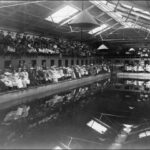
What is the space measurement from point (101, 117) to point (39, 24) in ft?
24.7

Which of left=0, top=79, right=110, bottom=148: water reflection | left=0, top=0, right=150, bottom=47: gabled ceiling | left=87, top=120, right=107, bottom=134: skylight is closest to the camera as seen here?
left=0, top=79, right=110, bottom=148: water reflection

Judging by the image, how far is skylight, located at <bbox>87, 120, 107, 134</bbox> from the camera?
521 cm

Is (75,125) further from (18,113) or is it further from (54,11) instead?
(54,11)

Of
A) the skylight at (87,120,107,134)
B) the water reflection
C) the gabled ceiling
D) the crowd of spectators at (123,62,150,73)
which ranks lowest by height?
the skylight at (87,120,107,134)

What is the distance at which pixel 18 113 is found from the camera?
6641 millimetres

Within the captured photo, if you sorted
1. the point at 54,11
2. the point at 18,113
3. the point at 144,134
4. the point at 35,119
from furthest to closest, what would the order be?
the point at 54,11, the point at 18,113, the point at 35,119, the point at 144,134

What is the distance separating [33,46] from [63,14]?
227 centimetres

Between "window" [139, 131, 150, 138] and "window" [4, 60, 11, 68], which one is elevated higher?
"window" [4, 60, 11, 68]

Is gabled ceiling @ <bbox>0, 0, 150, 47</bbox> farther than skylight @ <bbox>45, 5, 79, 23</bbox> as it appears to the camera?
No

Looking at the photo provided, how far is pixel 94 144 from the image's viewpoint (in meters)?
4.34

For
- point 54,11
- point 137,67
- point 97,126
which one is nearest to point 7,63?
point 54,11

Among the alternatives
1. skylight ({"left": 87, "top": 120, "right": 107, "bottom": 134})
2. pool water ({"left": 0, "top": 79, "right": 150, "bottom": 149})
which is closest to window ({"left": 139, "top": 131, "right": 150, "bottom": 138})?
pool water ({"left": 0, "top": 79, "right": 150, "bottom": 149})

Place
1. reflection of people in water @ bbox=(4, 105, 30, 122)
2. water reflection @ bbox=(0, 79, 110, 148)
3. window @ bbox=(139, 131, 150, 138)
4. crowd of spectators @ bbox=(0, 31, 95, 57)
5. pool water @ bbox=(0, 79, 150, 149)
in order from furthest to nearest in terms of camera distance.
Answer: crowd of spectators @ bbox=(0, 31, 95, 57)
reflection of people in water @ bbox=(4, 105, 30, 122)
window @ bbox=(139, 131, 150, 138)
water reflection @ bbox=(0, 79, 110, 148)
pool water @ bbox=(0, 79, 150, 149)

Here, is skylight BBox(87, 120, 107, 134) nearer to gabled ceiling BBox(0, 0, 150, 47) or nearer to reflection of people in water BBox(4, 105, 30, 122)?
reflection of people in water BBox(4, 105, 30, 122)
